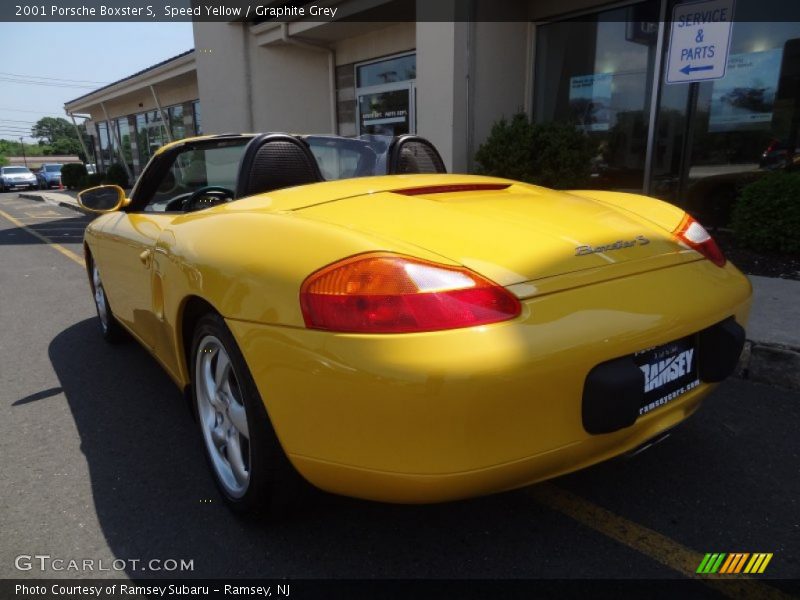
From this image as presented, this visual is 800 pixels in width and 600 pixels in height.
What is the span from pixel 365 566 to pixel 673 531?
103cm

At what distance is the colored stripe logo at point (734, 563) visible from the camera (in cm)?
171

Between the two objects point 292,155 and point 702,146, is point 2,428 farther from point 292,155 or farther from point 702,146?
point 702,146

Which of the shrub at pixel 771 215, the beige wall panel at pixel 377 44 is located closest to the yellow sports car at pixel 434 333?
the shrub at pixel 771 215

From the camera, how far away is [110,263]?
3.26 meters

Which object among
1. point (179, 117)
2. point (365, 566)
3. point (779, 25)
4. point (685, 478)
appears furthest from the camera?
point (179, 117)

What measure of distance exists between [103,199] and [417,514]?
8.46 ft

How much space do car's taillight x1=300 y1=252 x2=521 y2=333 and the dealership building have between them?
4599mm

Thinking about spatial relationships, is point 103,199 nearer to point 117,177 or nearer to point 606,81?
point 606,81

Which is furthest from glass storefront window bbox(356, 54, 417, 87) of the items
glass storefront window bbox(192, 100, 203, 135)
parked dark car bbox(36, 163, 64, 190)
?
parked dark car bbox(36, 163, 64, 190)

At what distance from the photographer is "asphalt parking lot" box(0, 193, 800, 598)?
178cm

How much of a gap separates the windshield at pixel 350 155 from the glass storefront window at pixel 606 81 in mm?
5388

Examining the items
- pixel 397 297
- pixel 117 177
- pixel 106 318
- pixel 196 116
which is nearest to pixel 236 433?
pixel 397 297

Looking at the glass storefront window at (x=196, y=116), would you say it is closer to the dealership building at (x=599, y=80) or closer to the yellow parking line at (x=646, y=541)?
the dealership building at (x=599, y=80)

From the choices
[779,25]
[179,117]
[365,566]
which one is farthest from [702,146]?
[179,117]
